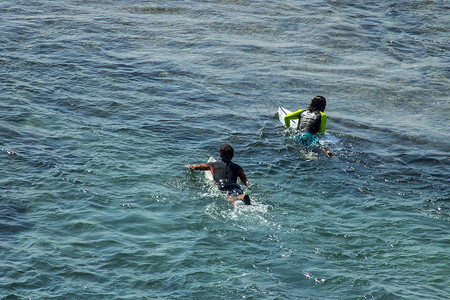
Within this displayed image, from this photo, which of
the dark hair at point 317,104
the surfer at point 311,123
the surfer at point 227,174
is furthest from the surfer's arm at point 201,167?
the dark hair at point 317,104

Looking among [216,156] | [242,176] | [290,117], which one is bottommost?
[216,156]

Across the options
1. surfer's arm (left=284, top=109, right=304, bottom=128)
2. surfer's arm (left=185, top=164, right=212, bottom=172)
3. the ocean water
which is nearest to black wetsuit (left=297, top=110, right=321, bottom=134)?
surfer's arm (left=284, top=109, right=304, bottom=128)

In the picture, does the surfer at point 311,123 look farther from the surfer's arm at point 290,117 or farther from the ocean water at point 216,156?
the ocean water at point 216,156

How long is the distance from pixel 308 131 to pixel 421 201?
3861mm

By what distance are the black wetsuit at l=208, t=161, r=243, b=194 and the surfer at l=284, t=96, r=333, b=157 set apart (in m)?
3.22

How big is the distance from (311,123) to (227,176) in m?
3.92

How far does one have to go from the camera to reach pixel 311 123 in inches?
541

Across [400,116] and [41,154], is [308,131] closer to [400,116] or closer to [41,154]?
[400,116]

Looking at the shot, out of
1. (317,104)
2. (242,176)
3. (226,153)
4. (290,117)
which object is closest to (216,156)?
(226,153)

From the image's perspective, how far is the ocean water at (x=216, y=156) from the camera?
8.12 meters

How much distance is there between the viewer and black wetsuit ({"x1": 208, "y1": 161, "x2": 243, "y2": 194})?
1069 centimetres

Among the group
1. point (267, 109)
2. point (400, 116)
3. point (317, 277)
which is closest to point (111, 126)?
point (267, 109)

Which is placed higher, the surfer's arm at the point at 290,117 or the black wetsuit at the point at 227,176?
the surfer's arm at the point at 290,117

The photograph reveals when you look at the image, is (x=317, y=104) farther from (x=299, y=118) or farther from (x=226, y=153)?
(x=226, y=153)
